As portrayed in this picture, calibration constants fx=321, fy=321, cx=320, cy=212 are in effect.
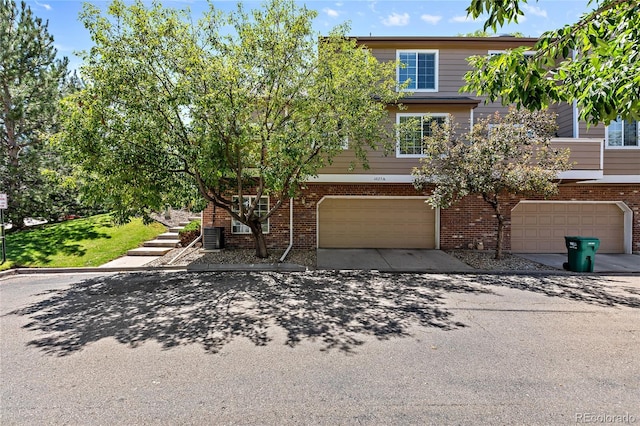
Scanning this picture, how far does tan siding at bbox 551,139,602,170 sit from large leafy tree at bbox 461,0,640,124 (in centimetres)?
647

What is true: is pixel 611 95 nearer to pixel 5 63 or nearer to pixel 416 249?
pixel 416 249

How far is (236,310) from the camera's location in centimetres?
613

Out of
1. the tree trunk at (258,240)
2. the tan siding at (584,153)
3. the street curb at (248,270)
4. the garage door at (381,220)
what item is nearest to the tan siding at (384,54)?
the garage door at (381,220)

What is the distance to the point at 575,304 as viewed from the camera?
21.4 feet

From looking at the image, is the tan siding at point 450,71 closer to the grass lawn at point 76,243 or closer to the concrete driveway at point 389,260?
the concrete driveway at point 389,260

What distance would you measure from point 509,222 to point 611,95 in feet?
30.4

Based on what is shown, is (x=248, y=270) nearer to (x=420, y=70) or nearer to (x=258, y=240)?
(x=258, y=240)

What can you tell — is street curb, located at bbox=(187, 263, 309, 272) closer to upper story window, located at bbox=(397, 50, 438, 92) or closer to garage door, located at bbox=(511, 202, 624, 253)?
upper story window, located at bbox=(397, 50, 438, 92)

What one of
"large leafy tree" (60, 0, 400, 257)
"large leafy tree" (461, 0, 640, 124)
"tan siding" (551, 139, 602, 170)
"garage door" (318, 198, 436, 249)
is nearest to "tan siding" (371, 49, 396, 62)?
"large leafy tree" (60, 0, 400, 257)

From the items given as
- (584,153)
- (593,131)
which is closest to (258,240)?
(584,153)

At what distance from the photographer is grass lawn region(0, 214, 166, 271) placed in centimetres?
1000

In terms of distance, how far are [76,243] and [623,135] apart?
20.5 metres

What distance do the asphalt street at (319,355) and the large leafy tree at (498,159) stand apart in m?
3.22

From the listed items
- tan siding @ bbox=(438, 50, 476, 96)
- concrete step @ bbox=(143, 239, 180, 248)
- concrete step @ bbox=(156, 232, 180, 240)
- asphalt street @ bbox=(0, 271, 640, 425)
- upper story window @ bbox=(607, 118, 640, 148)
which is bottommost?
asphalt street @ bbox=(0, 271, 640, 425)
